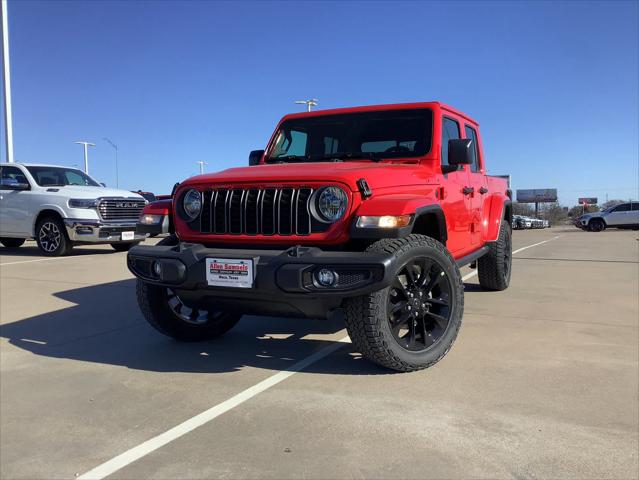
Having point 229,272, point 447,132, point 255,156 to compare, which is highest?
point 447,132

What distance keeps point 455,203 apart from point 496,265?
2.15 meters

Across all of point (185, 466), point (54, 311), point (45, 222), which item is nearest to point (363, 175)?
point (185, 466)

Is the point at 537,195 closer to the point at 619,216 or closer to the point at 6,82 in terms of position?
the point at 619,216

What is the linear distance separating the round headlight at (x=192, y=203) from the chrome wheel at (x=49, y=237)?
7.97 metres

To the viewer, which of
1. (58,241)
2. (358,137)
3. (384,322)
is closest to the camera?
(384,322)

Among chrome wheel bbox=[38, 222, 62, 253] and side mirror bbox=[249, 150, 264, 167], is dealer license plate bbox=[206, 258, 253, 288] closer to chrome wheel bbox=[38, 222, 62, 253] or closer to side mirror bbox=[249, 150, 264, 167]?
side mirror bbox=[249, 150, 264, 167]

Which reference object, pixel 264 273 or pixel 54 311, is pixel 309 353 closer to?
pixel 264 273

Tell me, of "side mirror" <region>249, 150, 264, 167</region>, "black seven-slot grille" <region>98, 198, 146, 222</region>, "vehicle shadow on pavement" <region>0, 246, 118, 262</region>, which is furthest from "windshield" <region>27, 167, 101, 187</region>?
"side mirror" <region>249, 150, 264, 167</region>

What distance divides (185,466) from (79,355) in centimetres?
216

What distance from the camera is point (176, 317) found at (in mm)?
4285

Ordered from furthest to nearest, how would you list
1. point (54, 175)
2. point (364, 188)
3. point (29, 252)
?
point (29, 252), point (54, 175), point (364, 188)

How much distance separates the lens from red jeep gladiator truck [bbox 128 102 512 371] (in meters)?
3.21

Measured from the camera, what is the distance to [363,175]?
11.5 feet

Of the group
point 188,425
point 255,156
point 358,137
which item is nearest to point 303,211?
point 188,425
